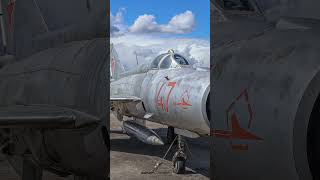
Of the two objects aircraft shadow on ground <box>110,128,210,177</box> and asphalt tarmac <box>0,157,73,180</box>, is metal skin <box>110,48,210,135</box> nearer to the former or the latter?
aircraft shadow on ground <box>110,128,210,177</box>

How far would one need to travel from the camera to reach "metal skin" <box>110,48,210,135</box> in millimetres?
8109

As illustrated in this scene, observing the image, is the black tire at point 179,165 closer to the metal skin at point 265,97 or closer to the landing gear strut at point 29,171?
the landing gear strut at point 29,171

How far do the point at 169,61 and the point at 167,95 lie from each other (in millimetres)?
2085

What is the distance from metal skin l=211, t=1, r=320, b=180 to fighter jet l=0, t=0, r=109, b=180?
1.44 m

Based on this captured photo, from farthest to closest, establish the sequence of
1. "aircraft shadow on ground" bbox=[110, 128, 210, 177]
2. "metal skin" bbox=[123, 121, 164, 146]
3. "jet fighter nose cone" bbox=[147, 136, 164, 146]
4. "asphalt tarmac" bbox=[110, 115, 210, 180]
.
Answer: "metal skin" bbox=[123, 121, 164, 146] → "jet fighter nose cone" bbox=[147, 136, 164, 146] → "aircraft shadow on ground" bbox=[110, 128, 210, 177] → "asphalt tarmac" bbox=[110, 115, 210, 180]

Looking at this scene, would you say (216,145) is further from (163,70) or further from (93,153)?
(163,70)

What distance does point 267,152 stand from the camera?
2.31 m

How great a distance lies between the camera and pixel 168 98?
31.9ft

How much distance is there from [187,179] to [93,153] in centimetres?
581

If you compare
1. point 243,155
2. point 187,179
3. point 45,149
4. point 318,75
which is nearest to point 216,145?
point 243,155

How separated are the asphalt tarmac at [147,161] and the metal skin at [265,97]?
266 inches

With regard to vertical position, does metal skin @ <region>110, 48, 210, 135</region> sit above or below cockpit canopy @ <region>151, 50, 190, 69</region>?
below

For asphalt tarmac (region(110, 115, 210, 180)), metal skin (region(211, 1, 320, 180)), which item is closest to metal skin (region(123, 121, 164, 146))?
asphalt tarmac (region(110, 115, 210, 180))

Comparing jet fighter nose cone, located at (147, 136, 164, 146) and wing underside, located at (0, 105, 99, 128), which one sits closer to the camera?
wing underside, located at (0, 105, 99, 128)
